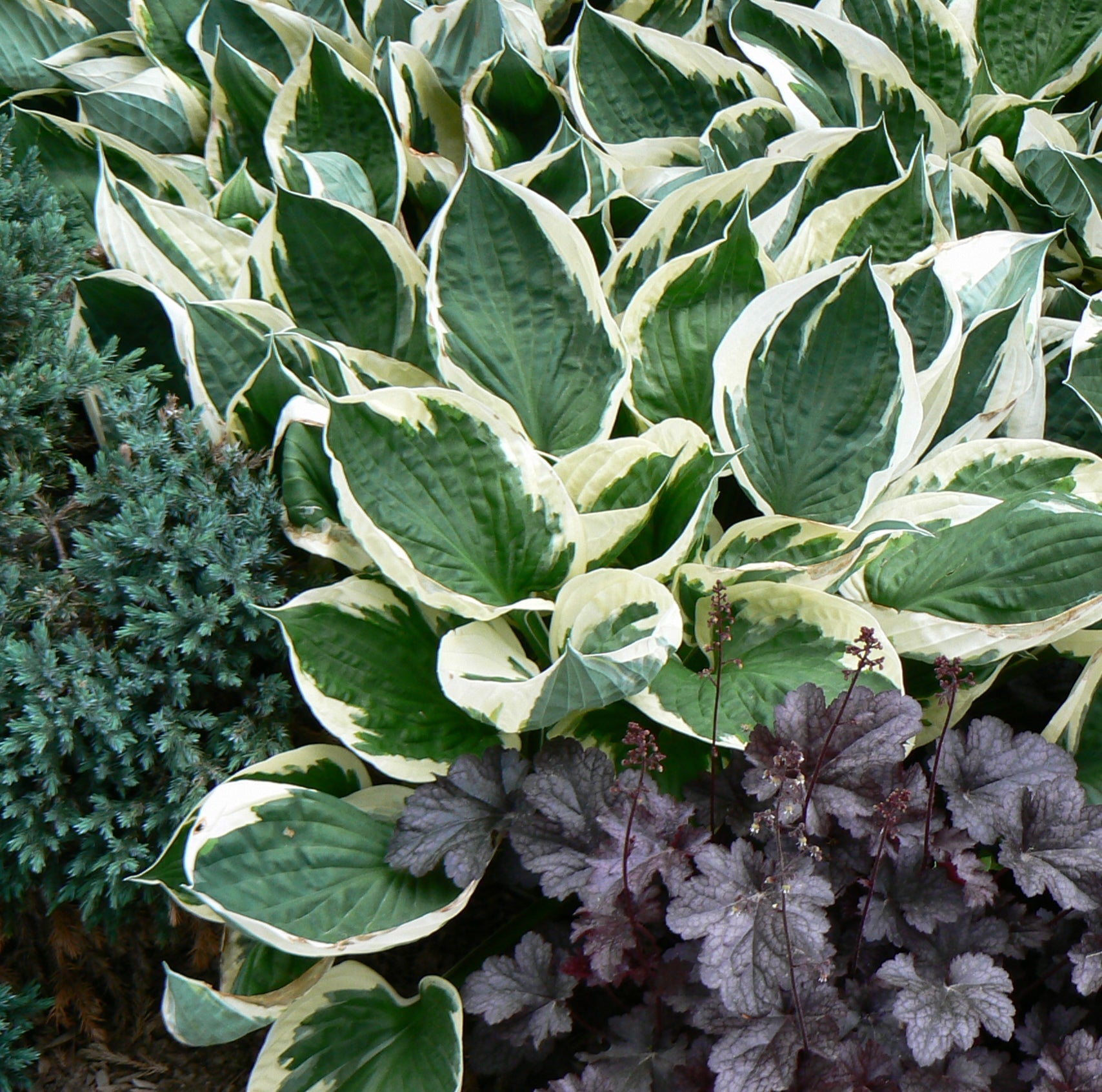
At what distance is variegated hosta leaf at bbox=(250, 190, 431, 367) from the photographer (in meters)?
1.50

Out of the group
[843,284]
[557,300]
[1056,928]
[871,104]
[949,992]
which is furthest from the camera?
[871,104]

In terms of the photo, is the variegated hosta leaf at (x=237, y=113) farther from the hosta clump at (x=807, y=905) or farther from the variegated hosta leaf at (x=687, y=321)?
the hosta clump at (x=807, y=905)

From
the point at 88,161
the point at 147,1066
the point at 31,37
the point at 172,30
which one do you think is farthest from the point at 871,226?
the point at 31,37

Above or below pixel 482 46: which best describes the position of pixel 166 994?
below

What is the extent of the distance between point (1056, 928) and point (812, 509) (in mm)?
579

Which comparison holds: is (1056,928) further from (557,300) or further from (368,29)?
(368,29)

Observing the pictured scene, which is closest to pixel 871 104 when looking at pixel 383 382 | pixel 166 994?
pixel 383 382

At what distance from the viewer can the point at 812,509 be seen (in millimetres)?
1419

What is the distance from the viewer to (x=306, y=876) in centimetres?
117

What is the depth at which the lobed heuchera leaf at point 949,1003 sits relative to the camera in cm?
98

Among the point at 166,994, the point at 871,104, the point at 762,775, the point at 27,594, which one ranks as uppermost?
the point at 871,104

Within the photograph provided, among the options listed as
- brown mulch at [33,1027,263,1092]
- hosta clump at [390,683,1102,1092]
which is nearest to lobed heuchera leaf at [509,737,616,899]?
hosta clump at [390,683,1102,1092]

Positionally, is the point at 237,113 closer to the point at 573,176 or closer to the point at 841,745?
the point at 573,176

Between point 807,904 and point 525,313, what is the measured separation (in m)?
0.87
